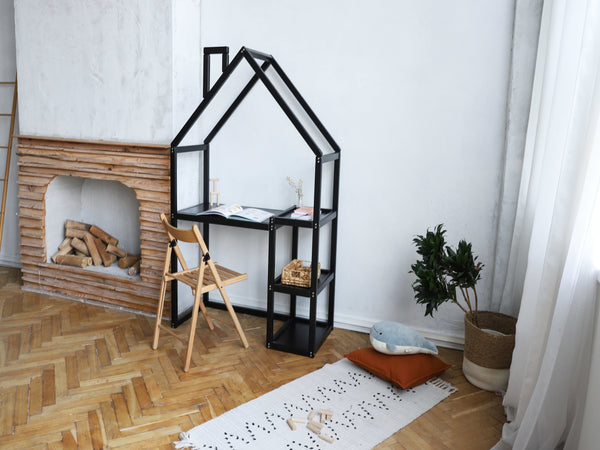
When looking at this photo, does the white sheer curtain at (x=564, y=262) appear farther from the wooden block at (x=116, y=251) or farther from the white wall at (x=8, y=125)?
the white wall at (x=8, y=125)

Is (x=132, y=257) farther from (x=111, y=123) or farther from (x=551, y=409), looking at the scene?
(x=551, y=409)

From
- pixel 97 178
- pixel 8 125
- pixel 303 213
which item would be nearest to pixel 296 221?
pixel 303 213

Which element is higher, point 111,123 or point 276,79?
point 276,79

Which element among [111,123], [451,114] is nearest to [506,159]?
[451,114]

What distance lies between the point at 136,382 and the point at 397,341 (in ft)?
5.16

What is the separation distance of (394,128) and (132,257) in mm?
2473

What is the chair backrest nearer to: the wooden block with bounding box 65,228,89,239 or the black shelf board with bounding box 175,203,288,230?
the black shelf board with bounding box 175,203,288,230

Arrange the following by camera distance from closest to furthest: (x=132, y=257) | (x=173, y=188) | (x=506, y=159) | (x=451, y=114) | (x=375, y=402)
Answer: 1. (x=375, y=402)
2. (x=506, y=159)
3. (x=451, y=114)
4. (x=173, y=188)
5. (x=132, y=257)

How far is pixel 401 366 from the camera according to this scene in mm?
3072

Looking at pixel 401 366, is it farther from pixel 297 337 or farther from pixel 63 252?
pixel 63 252

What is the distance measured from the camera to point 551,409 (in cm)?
220

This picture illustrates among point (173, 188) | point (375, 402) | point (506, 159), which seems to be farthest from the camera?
point (173, 188)

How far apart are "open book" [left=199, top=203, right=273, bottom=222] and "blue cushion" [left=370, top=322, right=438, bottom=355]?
1.06 meters

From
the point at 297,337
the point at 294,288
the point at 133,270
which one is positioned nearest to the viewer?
the point at 294,288
